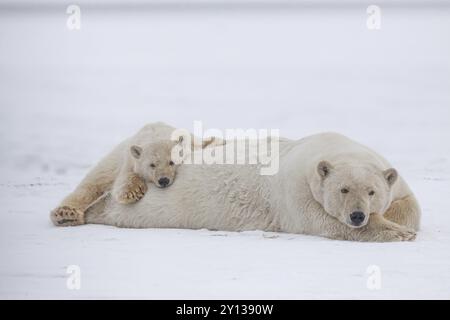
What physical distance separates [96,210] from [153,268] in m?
2.41

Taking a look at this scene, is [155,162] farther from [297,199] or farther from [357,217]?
[357,217]

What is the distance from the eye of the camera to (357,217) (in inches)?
269

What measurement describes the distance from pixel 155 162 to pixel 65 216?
3.47 ft

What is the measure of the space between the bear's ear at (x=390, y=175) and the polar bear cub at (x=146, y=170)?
219 cm

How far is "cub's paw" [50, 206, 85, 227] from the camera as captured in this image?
324 inches

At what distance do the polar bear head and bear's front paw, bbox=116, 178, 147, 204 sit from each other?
1898mm
